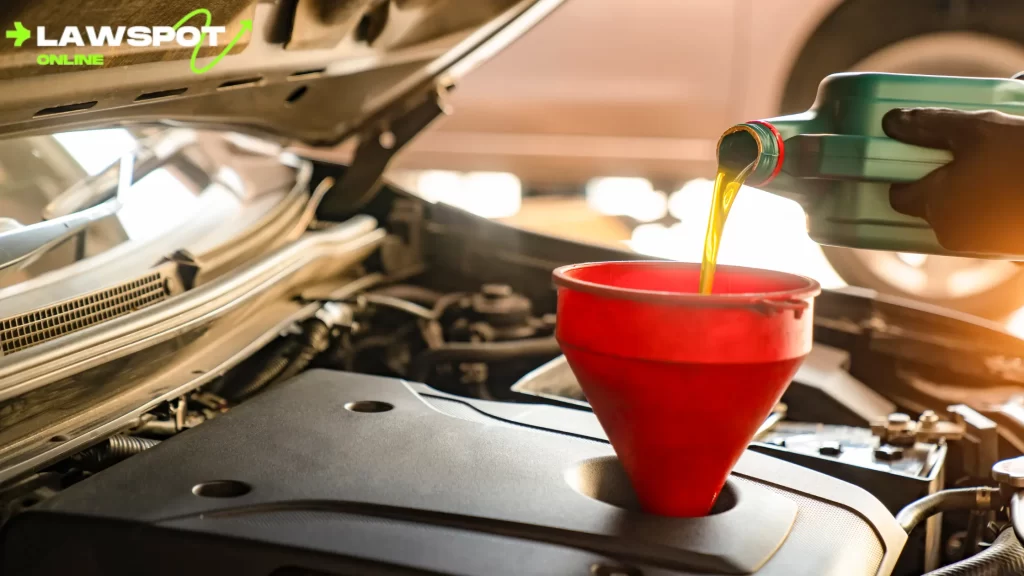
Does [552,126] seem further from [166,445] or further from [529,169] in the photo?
[166,445]

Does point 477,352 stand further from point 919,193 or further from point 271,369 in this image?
point 919,193

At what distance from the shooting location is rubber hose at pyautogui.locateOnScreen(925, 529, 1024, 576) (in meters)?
0.90

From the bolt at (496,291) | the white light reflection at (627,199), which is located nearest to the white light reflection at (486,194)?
the white light reflection at (627,199)

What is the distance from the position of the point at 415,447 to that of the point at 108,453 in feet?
1.11

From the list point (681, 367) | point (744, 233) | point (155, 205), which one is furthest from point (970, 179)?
point (744, 233)

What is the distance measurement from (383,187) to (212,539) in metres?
1.25

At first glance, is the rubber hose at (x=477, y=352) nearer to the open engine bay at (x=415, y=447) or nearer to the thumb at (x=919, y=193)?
the open engine bay at (x=415, y=447)

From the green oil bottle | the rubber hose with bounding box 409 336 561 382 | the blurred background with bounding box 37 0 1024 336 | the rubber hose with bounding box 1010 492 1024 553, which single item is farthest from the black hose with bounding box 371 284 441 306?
the blurred background with bounding box 37 0 1024 336

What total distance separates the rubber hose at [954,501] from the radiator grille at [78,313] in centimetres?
90

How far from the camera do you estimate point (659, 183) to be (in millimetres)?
3566

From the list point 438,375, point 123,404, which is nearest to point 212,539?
point 123,404

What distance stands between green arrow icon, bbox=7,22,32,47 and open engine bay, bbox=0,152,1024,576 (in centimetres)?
31

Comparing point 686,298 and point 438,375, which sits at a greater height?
point 686,298

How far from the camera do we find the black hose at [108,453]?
40.5 inches
